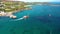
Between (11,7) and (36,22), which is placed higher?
(11,7)

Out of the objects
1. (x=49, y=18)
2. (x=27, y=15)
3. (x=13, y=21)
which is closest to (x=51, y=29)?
(x=49, y=18)

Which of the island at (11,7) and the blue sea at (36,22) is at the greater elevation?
the island at (11,7)

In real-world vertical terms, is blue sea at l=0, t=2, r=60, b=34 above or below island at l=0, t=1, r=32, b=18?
below

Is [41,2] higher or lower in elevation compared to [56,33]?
higher

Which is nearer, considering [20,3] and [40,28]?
[40,28]

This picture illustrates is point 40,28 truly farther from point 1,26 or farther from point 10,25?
point 1,26

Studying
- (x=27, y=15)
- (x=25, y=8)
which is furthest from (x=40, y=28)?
(x=25, y=8)

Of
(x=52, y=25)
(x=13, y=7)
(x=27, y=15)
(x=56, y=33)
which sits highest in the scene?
(x=13, y=7)
